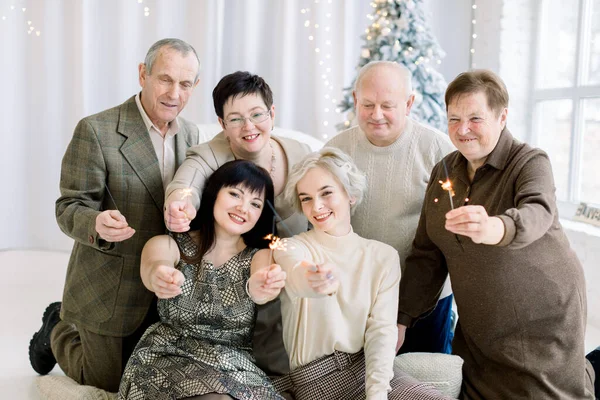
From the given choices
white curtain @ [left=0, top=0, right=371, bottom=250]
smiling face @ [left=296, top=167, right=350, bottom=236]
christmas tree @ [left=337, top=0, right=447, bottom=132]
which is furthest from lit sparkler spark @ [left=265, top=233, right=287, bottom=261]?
white curtain @ [left=0, top=0, right=371, bottom=250]

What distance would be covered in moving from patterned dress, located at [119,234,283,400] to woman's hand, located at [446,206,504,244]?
2.45 feet

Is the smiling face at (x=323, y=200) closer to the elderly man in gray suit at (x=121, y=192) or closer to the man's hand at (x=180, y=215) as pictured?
the man's hand at (x=180, y=215)

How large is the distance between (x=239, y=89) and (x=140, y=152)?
16.3 inches

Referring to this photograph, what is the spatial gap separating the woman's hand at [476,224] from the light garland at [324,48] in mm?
3343

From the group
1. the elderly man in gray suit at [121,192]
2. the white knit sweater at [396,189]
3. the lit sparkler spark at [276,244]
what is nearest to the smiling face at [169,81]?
the elderly man in gray suit at [121,192]

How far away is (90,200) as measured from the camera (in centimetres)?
235

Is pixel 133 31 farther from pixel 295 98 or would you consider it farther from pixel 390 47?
pixel 390 47

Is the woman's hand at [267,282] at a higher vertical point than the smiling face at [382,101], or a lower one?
lower

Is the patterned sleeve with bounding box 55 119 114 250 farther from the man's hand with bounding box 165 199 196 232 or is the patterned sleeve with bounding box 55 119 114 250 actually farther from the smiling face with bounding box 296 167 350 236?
the smiling face with bounding box 296 167 350 236

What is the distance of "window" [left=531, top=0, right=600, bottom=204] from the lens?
3.98 m

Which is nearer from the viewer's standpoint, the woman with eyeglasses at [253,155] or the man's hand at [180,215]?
the man's hand at [180,215]

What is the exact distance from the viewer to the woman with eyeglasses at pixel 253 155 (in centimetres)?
231

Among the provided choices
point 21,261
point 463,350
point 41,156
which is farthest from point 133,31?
point 463,350

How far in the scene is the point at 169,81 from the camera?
2.37 meters
